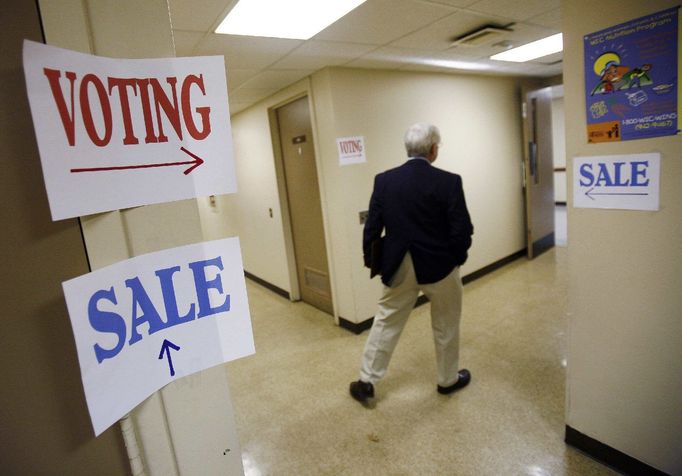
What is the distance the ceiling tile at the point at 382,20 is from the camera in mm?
1990

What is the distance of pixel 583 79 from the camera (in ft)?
4.99

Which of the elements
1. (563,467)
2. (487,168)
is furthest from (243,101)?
(563,467)

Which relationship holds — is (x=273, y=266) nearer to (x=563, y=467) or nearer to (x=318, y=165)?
(x=318, y=165)

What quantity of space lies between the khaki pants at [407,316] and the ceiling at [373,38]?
1.41 meters

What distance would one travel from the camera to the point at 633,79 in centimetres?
139

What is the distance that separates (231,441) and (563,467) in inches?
68.1

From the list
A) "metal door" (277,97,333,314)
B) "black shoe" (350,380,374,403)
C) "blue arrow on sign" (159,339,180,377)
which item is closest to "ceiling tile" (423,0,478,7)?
"metal door" (277,97,333,314)

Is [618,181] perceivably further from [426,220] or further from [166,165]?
[166,165]

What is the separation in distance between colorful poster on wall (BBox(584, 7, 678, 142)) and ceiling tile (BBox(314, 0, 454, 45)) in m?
0.94

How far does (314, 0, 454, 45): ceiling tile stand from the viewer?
78.4 inches

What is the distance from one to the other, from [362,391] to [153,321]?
1926mm

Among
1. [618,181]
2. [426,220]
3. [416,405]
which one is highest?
[618,181]

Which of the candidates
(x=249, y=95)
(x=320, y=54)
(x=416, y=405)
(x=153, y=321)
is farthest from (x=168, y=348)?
(x=249, y=95)

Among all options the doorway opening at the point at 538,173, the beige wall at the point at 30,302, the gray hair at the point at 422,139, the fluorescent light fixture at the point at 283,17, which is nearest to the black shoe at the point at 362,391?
the gray hair at the point at 422,139
